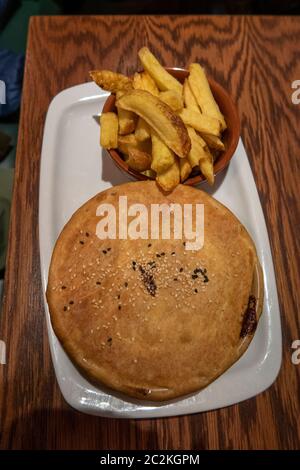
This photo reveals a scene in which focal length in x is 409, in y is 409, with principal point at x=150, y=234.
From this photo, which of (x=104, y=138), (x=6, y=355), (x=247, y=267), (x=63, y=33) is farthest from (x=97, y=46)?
(x=6, y=355)

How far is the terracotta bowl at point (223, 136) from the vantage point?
125cm

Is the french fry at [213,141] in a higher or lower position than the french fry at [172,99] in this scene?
lower

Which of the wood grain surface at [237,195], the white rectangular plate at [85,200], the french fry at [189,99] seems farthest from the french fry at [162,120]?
the wood grain surface at [237,195]

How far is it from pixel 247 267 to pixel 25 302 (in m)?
0.69

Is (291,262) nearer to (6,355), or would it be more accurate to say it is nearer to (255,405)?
(255,405)

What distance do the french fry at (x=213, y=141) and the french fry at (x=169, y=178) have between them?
0.12 metres

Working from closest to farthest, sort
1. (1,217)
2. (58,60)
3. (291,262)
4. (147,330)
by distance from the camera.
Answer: (147,330)
(291,262)
(58,60)
(1,217)

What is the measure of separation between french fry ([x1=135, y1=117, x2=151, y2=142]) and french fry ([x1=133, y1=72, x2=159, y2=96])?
0.11 meters

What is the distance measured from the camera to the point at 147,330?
110cm

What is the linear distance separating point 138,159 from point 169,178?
4.1 inches
